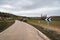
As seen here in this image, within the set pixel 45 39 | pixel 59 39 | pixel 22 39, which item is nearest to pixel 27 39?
pixel 22 39

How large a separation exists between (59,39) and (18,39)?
403 centimetres

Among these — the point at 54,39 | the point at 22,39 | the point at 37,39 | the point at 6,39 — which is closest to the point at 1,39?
the point at 6,39

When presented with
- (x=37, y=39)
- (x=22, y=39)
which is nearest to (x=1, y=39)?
(x=22, y=39)

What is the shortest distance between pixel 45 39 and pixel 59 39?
1.74 m

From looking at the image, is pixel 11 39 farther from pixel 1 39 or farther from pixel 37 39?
pixel 37 39

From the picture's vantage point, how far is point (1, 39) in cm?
1866

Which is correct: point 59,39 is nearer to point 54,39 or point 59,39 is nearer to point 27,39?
point 54,39

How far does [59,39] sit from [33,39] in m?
2.67

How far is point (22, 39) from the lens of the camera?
61.8 ft

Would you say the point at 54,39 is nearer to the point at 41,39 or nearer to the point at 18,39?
the point at 41,39

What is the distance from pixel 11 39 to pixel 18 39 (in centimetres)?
65

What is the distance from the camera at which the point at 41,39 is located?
62.3 feet

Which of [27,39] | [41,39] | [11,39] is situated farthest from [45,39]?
[11,39]

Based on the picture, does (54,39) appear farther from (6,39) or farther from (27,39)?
(6,39)
